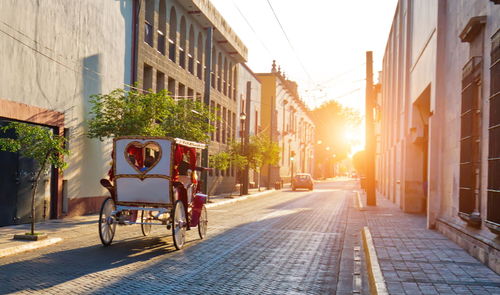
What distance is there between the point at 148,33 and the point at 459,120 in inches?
561

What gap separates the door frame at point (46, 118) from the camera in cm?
1245

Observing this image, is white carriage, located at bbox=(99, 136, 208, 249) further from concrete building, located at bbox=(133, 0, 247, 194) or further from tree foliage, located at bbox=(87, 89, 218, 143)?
concrete building, located at bbox=(133, 0, 247, 194)

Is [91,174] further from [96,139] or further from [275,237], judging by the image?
[275,237]

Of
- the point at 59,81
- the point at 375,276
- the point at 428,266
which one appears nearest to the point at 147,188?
the point at 375,276

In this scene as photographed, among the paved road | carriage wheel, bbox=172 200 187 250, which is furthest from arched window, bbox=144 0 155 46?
carriage wheel, bbox=172 200 187 250

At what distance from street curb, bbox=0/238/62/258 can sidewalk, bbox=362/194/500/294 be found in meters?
6.21

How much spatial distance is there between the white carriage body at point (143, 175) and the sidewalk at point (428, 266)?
421cm

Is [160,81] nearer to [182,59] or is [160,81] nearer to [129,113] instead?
[182,59]

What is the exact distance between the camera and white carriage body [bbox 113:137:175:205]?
33.7ft

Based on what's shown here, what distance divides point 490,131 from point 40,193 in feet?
36.3

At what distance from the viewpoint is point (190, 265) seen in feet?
27.9

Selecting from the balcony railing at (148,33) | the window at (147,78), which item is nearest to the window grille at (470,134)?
the window at (147,78)

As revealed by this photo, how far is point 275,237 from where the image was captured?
1257 centimetres

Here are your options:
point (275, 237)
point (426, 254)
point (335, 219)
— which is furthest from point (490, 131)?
point (335, 219)
